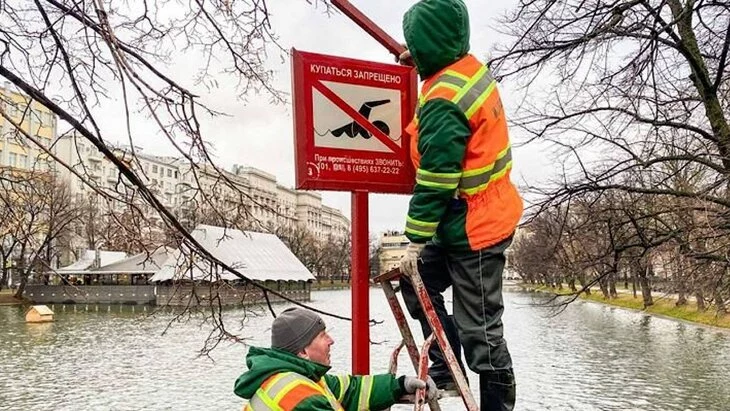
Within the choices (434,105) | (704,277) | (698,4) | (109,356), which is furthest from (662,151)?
(109,356)

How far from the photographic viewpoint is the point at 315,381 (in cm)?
295

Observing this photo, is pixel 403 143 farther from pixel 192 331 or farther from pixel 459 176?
pixel 192 331

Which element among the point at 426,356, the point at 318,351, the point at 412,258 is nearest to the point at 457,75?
the point at 412,258

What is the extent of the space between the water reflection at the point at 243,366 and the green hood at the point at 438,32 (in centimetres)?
541

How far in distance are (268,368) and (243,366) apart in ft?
60.5

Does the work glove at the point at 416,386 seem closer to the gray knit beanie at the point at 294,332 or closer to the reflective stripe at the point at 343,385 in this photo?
the reflective stripe at the point at 343,385

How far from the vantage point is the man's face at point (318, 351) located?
3007 millimetres

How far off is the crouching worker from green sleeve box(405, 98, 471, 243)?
644 mm

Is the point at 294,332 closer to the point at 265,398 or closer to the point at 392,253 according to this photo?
the point at 265,398

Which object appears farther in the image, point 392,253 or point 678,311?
point 678,311

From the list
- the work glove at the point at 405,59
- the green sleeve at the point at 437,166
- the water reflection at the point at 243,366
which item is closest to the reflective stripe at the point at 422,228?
the green sleeve at the point at 437,166

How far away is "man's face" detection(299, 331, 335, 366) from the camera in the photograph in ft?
9.87

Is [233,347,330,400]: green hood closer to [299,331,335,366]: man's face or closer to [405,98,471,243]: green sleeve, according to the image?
[299,331,335,366]: man's face

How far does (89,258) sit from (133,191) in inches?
2092
